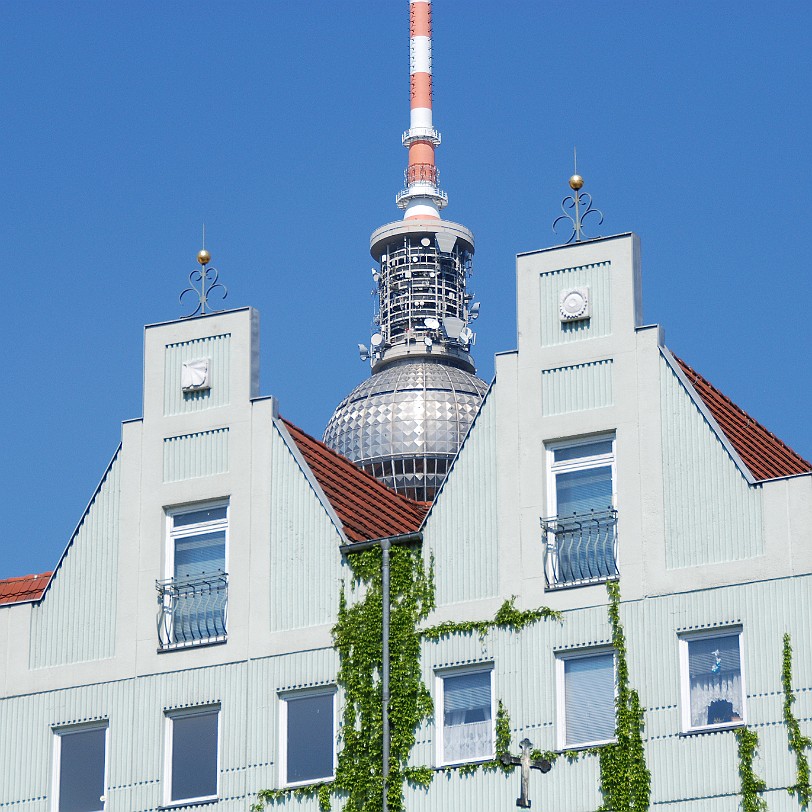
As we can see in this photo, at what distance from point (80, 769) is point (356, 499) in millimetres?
7561

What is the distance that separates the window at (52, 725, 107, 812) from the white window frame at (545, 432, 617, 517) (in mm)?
10036

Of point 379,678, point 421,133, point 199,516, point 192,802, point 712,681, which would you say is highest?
point 421,133

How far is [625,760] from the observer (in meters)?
42.1

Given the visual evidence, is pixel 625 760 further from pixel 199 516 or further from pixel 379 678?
pixel 199 516

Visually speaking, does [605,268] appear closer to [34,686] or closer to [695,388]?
[695,388]

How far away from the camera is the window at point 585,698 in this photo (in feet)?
141

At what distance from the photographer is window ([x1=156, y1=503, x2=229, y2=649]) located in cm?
4681

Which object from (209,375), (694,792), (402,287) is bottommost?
(694,792)

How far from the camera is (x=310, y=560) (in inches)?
1817

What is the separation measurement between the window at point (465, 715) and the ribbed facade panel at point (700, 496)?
4.27 meters

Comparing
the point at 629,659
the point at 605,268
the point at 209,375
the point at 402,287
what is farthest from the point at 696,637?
the point at 402,287

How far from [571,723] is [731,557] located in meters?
4.13

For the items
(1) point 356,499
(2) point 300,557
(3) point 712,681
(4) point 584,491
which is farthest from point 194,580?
(3) point 712,681

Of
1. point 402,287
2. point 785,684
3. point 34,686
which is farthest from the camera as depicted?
point 402,287
